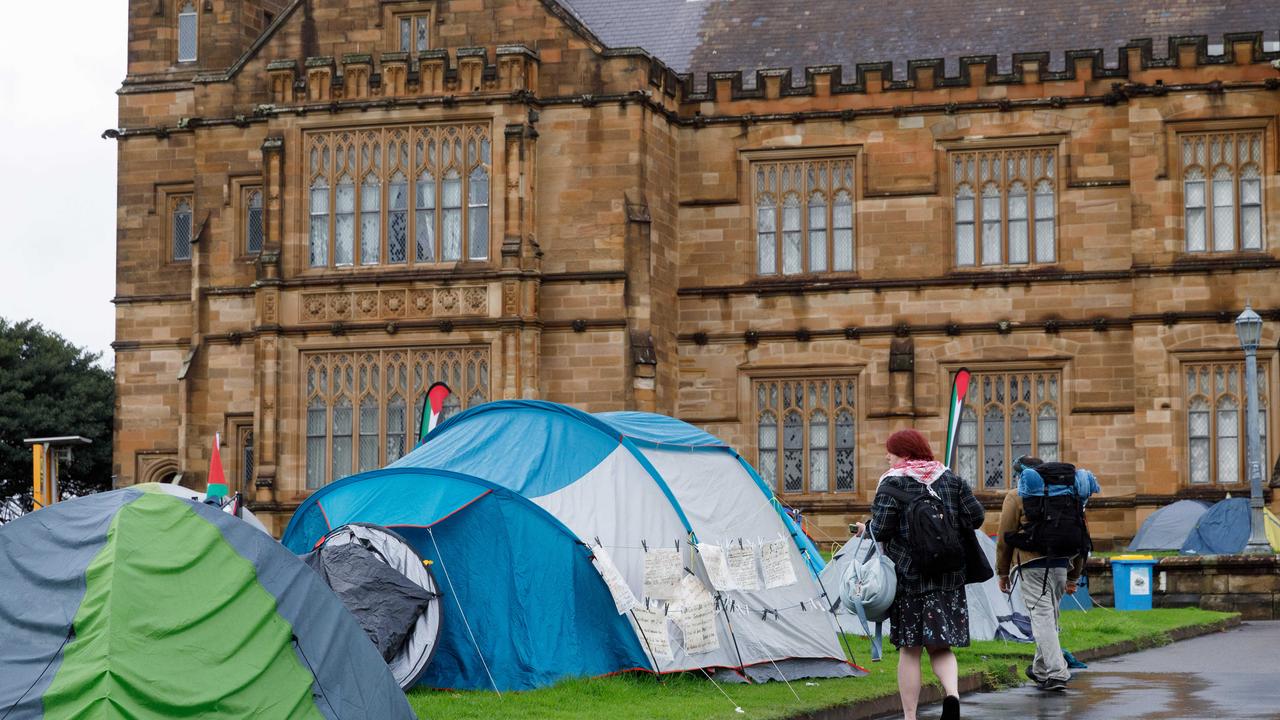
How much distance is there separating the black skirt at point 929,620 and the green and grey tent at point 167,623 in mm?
3041

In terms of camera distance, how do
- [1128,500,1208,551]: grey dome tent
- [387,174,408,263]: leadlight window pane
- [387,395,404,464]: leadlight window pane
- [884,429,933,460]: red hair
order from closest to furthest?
[884,429,933,460]: red hair < [1128,500,1208,551]: grey dome tent < [387,395,404,464]: leadlight window pane < [387,174,408,263]: leadlight window pane

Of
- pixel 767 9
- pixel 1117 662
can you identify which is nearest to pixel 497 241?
pixel 767 9

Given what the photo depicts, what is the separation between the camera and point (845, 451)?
3253cm

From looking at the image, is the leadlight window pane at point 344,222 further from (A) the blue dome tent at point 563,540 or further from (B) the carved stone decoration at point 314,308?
(A) the blue dome tent at point 563,540

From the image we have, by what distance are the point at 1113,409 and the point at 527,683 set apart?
62.9ft

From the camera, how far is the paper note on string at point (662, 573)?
1445 centimetres

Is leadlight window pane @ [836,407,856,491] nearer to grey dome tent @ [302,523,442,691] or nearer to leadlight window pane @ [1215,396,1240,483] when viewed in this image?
leadlight window pane @ [1215,396,1240,483]

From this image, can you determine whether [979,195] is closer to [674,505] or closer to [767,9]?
[767,9]

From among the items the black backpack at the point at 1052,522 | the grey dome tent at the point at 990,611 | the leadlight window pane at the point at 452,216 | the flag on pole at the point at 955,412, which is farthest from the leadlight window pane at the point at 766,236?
the black backpack at the point at 1052,522

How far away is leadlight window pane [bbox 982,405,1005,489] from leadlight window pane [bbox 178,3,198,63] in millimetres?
15462

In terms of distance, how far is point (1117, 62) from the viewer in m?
32.8

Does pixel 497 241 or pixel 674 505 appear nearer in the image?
pixel 674 505

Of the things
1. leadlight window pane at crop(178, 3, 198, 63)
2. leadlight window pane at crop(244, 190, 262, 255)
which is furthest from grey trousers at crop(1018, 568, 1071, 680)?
leadlight window pane at crop(178, 3, 198, 63)

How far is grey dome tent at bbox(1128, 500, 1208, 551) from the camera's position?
29266 mm
